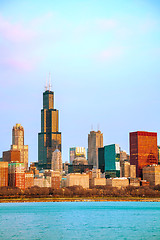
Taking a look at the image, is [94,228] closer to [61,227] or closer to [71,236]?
[61,227]

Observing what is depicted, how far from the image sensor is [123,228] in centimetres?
12712

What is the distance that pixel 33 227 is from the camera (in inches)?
5039

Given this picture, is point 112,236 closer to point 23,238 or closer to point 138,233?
point 138,233

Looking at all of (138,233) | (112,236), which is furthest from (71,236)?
(138,233)

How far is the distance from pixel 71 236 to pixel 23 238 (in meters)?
10.6

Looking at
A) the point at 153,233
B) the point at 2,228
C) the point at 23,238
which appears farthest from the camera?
the point at 2,228

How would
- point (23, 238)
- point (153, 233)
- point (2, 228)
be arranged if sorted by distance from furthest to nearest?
point (2, 228) → point (153, 233) → point (23, 238)

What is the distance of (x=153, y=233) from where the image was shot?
113750 millimetres

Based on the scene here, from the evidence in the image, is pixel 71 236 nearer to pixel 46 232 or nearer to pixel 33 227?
pixel 46 232

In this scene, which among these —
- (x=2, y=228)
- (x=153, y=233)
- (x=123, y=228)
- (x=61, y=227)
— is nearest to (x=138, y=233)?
(x=153, y=233)

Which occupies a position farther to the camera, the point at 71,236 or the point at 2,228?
the point at 2,228

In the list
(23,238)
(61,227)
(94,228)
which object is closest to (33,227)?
(61,227)

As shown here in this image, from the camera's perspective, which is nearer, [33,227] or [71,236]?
[71,236]

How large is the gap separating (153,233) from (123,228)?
47.6 ft
